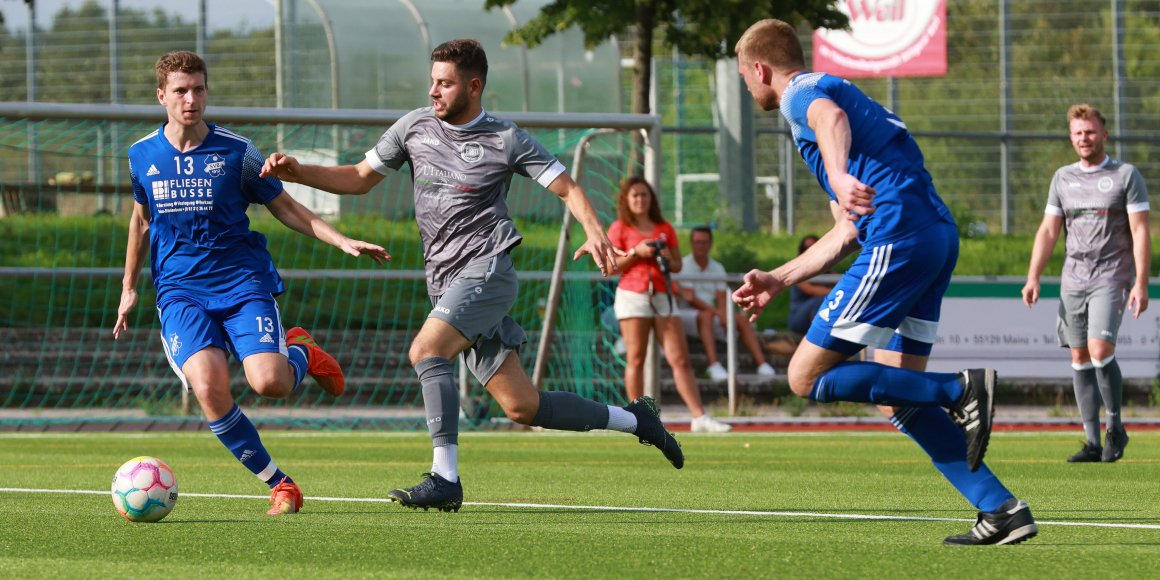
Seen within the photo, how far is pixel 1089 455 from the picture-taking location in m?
10.3

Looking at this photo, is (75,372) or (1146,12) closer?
(75,372)

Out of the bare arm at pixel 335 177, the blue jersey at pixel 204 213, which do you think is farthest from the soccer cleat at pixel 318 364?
the bare arm at pixel 335 177

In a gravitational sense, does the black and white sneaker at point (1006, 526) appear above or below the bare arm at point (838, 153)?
below

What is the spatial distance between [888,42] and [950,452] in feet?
71.2

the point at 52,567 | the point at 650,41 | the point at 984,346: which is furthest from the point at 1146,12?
the point at 52,567

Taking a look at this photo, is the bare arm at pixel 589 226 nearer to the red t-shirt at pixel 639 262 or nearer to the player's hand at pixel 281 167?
the player's hand at pixel 281 167

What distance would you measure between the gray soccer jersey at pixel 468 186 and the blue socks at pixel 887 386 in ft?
6.88

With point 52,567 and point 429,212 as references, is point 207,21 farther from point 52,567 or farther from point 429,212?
point 52,567

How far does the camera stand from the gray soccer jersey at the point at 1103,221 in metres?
10.4

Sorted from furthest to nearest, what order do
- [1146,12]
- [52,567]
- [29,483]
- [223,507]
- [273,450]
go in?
1. [1146,12]
2. [273,450]
3. [29,483]
4. [223,507]
5. [52,567]

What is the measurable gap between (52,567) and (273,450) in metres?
6.45

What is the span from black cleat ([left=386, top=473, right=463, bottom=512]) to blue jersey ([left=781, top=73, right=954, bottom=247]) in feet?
7.06

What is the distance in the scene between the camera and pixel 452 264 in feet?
24.5

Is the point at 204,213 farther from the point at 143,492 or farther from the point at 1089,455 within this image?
the point at 1089,455
